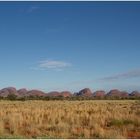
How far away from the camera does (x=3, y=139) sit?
Answer: 12914mm

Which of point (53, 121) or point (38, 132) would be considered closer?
point (38, 132)

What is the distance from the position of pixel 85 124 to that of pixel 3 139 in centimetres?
647

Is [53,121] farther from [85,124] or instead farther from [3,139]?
[3,139]

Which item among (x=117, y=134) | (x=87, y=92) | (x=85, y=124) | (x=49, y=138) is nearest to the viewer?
(x=49, y=138)

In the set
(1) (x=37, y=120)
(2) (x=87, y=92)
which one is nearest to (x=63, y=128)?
(1) (x=37, y=120)

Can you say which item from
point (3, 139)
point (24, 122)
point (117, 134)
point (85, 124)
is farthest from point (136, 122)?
point (3, 139)

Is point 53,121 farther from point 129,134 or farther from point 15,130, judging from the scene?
point 129,134

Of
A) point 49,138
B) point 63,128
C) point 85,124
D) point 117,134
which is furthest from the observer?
point 85,124

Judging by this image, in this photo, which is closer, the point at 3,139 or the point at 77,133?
the point at 3,139

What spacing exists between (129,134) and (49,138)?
12.2 ft

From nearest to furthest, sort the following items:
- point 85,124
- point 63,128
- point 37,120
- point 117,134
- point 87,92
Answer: point 117,134 < point 63,128 < point 85,124 < point 37,120 < point 87,92

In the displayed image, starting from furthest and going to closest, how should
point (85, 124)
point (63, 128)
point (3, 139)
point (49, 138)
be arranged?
point (85, 124) < point (63, 128) < point (49, 138) < point (3, 139)

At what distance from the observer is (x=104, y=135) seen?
586 inches

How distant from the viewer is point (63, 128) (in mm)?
16562
